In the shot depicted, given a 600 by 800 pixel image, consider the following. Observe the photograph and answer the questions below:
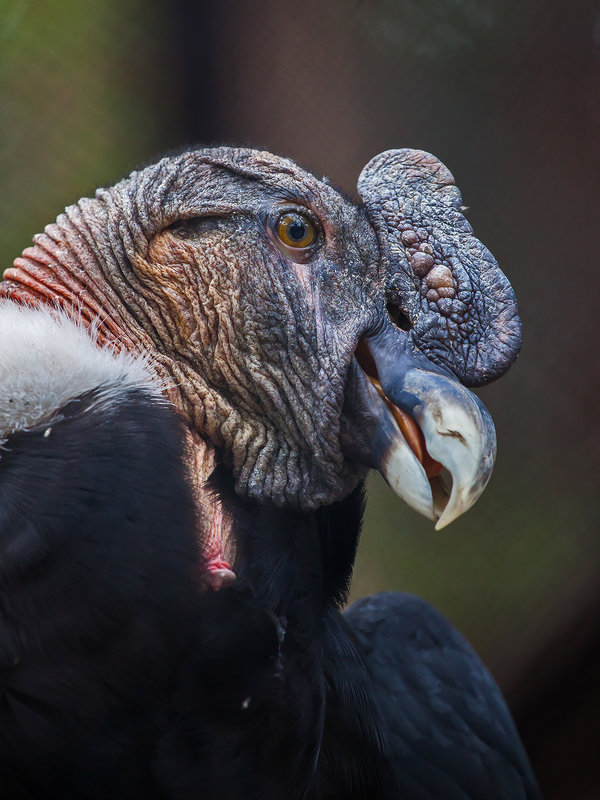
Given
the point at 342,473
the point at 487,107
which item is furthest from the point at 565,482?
the point at 342,473

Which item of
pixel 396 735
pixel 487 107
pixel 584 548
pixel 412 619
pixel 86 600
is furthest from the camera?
pixel 584 548

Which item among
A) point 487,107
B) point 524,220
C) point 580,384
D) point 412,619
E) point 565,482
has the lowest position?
point 412,619

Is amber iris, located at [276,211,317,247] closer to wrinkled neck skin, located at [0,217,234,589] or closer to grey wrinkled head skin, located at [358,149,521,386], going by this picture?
grey wrinkled head skin, located at [358,149,521,386]

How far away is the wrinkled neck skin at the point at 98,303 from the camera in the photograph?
5.33ft

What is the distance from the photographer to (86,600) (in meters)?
1.33

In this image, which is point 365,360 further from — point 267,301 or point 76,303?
point 76,303

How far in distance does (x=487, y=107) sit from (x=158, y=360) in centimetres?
196

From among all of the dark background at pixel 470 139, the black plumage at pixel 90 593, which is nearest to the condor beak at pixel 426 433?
the black plumage at pixel 90 593

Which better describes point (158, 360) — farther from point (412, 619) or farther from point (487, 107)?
point (487, 107)

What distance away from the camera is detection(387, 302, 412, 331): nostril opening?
1.71m

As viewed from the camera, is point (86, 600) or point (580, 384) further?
point (580, 384)

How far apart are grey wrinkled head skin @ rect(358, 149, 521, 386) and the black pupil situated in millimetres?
167

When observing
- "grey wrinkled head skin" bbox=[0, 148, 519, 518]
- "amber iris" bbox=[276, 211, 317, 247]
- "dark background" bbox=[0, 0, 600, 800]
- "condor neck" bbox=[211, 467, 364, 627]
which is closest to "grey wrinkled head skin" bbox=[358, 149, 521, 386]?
"grey wrinkled head skin" bbox=[0, 148, 519, 518]

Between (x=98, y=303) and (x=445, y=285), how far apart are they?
2.22 ft
